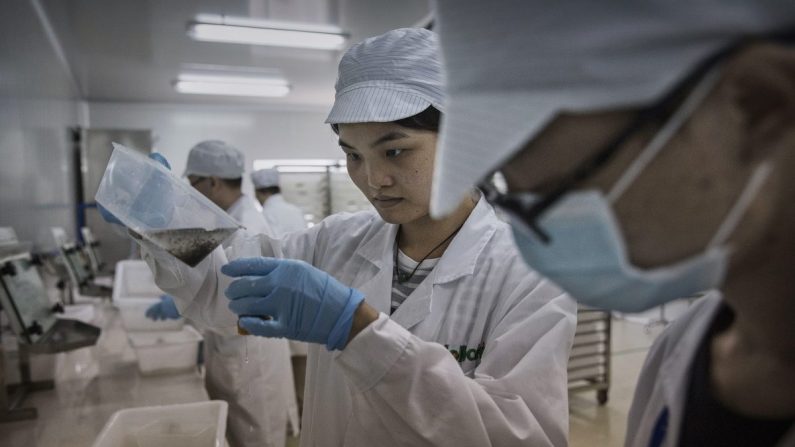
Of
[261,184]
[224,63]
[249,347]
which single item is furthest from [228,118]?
[249,347]

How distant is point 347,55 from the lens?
1.19m

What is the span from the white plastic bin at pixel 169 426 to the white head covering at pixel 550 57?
1.21 m

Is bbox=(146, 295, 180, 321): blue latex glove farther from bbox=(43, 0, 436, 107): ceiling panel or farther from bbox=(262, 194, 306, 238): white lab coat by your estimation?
bbox=(43, 0, 436, 107): ceiling panel

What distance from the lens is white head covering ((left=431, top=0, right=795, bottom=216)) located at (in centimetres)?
42

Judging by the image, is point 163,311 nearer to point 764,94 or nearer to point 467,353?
point 467,353

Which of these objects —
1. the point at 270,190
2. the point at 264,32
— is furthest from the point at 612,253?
the point at 270,190

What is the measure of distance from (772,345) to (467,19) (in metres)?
0.46

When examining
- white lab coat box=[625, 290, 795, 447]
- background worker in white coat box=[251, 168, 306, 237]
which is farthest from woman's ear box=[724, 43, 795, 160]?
background worker in white coat box=[251, 168, 306, 237]

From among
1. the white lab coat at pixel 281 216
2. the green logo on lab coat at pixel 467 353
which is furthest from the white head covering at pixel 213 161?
the green logo on lab coat at pixel 467 353

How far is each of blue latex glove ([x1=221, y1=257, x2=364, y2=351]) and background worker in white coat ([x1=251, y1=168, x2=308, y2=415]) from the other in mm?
2139

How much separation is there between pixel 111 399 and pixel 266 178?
9.22 ft

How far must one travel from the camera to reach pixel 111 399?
98.9 inches

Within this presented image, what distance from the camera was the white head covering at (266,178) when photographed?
4.95m

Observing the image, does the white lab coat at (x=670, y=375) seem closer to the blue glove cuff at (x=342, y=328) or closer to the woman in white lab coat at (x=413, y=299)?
the woman in white lab coat at (x=413, y=299)
